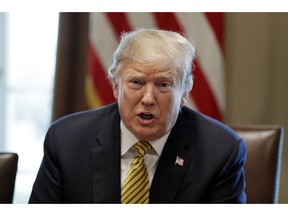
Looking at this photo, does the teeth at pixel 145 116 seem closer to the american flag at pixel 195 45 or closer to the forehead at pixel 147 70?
the forehead at pixel 147 70

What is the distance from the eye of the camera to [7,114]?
3.55 metres

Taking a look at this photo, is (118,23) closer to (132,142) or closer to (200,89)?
(200,89)

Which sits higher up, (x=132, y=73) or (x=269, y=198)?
(x=132, y=73)

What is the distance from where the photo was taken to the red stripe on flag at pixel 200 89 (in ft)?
9.78

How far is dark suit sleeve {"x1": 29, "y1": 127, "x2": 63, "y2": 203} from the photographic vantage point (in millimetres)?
1583

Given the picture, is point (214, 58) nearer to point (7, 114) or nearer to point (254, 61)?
point (254, 61)

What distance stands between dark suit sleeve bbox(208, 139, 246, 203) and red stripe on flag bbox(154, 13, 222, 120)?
130 centimetres

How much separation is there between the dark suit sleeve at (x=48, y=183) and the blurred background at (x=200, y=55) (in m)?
1.30

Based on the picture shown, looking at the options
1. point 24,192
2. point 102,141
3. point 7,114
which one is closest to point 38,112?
point 7,114

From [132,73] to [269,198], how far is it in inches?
32.6

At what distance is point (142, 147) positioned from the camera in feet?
5.44

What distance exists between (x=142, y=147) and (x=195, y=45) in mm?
1468

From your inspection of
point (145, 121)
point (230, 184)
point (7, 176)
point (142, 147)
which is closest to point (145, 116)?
point (145, 121)

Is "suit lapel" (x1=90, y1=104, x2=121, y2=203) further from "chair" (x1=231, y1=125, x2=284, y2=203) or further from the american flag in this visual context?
the american flag
